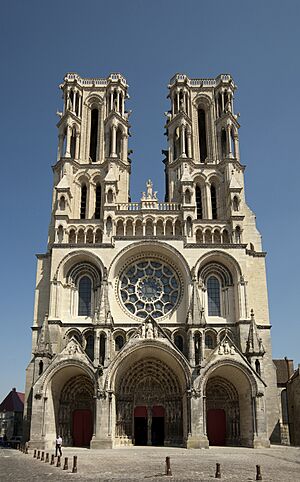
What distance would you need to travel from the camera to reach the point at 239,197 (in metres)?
39.2

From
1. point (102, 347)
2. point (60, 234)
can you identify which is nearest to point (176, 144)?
point (60, 234)

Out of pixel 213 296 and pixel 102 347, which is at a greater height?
pixel 213 296

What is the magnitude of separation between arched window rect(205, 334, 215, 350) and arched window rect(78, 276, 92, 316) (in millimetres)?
8664

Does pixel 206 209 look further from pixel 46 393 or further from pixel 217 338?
pixel 46 393

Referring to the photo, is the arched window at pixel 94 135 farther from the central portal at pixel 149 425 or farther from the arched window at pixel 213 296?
the central portal at pixel 149 425

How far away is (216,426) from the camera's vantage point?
35031 mm

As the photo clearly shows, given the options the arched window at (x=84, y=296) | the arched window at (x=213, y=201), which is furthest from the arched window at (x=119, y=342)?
the arched window at (x=213, y=201)

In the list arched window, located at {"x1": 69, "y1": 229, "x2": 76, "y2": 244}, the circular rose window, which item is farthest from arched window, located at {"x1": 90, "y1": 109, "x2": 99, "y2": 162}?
the circular rose window

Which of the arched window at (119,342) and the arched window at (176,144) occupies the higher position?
the arched window at (176,144)

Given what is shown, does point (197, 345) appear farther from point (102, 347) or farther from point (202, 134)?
point (202, 134)

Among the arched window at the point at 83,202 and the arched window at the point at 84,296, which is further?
the arched window at the point at 83,202

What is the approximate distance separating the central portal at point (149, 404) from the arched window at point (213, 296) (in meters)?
5.43

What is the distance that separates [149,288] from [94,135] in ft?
51.3

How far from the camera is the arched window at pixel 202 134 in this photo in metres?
43.9
